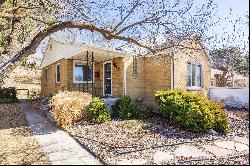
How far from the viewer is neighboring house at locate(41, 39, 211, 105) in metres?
17.6

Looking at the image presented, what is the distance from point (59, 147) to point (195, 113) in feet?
18.4

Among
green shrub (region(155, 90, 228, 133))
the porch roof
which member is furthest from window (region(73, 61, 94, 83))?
green shrub (region(155, 90, 228, 133))

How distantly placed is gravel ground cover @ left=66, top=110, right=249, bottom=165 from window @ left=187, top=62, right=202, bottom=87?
6273mm

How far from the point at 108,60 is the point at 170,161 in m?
12.6

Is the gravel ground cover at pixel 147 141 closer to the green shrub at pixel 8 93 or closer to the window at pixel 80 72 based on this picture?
the window at pixel 80 72

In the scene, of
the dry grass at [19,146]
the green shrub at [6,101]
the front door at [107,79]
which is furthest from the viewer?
the green shrub at [6,101]

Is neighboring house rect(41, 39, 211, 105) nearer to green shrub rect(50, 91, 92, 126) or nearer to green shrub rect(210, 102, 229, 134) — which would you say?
green shrub rect(50, 91, 92, 126)

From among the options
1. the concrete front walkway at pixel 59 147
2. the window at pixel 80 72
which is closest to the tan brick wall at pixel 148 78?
the window at pixel 80 72

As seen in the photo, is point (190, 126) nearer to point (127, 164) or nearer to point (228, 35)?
point (228, 35)

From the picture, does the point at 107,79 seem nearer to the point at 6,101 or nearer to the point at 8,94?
the point at 6,101

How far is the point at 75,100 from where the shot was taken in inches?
493

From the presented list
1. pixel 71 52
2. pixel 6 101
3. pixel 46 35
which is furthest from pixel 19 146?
pixel 6 101

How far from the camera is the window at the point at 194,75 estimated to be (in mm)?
19531

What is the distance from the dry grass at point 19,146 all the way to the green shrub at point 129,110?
15.3ft
